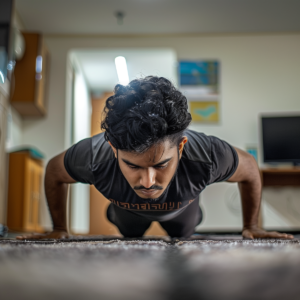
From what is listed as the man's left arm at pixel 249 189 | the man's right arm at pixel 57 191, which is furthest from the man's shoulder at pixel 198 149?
the man's right arm at pixel 57 191

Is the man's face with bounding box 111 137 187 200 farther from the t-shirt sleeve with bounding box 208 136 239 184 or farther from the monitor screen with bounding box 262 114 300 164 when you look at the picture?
the monitor screen with bounding box 262 114 300 164

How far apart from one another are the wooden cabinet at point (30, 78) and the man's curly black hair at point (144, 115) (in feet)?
6.14

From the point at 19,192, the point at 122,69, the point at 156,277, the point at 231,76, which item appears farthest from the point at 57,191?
the point at 122,69

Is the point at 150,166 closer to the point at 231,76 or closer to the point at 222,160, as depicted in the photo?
the point at 222,160

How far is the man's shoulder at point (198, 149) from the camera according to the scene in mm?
883

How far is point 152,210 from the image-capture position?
2.98 feet

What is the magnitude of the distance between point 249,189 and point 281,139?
1.79 m

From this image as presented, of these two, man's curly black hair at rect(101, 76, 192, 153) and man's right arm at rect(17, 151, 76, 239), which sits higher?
man's curly black hair at rect(101, 76, 192, 153)

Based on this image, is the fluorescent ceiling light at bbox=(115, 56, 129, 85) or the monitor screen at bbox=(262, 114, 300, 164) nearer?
the monitor screen at bbox=(262, 114, 300, 164)

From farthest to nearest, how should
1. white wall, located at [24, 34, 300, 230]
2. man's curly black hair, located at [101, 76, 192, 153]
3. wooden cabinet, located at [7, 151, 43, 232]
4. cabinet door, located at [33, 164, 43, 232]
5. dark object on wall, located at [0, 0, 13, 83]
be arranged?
1. white wall, located at [24, 34, 300, 230]
2. cabinet door, located at [33, 164, 43, 232]
3. wooden cabinet, located at [7, 151, 43, 232]
4. dark object on wall, located at [0, 0, 13, 83]
5. man's curly black hair, located at [101, 76, 192, 153]

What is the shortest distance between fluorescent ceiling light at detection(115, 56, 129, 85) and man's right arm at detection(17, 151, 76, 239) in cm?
216

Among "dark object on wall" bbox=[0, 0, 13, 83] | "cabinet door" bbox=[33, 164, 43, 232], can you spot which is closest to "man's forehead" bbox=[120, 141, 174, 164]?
"dark object on wall" bbox=[0, 0, 13, 83]

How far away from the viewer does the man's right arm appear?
3.10 feet

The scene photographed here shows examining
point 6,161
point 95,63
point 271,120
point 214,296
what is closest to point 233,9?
point 271,120
